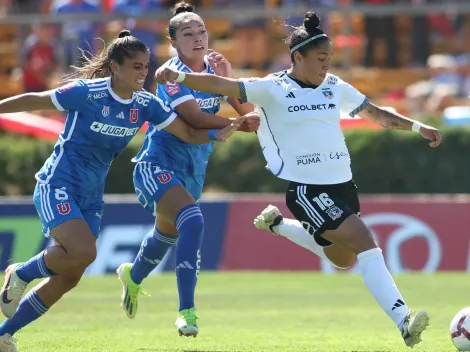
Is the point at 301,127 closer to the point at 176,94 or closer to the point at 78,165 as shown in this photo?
the point at 176,94

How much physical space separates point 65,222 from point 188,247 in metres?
1.07

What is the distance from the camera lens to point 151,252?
9383 millimetres

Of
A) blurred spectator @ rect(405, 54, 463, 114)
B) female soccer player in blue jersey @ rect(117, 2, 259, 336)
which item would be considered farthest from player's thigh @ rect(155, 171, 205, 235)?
blurred spectator @ rect(405, 54, 463, 114)

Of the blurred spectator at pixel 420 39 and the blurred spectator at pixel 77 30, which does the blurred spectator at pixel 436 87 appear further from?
the blurred spectator at pixel 77 30

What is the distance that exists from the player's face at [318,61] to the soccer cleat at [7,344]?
2880mm

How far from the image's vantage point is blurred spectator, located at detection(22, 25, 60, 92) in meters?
18.0

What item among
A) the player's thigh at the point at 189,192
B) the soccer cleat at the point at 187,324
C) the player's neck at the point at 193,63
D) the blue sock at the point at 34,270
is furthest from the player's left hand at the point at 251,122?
the blue sock at the point at 34,270

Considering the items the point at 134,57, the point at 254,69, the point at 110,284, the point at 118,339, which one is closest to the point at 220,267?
the point at 110,284

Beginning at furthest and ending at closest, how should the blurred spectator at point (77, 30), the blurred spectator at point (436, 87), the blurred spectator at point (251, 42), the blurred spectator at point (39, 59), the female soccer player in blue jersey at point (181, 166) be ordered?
the blurred spectator at point (251, 42) → the blurred spectator at point (39, 59) → the blurred spectator at point (77, 30) → the blurred spectator at point (436, 87) → the female soccer player in blue jersey at point (181, 166)

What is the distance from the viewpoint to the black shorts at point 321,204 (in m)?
7.98

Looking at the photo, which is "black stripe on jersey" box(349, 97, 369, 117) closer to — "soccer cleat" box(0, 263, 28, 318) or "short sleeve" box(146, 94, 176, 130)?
"short sleeve" box(146, 94, 176, 130)

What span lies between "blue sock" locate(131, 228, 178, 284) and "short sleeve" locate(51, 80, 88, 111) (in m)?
1.69

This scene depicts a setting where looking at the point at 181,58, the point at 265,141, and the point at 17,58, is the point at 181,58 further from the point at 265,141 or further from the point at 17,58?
the point at 17,58

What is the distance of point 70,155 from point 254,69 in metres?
10.7
